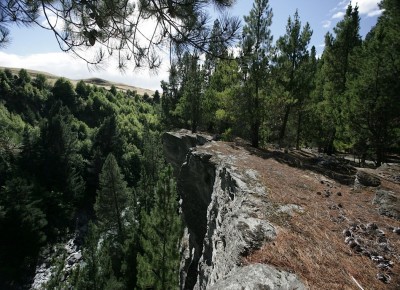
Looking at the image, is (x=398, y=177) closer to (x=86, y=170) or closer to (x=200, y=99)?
(x=200, y=99)

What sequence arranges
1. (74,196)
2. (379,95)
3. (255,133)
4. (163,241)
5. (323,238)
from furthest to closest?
(74,196) → (255,133) → (163,241) → (379,95) → (323,238)

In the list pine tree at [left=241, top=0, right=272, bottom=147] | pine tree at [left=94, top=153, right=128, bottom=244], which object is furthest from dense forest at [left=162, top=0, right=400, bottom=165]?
pine tree at [left=94, top=153, right=128, bottom=244]

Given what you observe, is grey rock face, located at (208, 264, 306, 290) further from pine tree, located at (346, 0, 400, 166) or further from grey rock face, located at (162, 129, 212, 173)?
grey rock face, located at (162, 129, 212, 173)

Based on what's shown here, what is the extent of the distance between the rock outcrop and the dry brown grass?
0.29m

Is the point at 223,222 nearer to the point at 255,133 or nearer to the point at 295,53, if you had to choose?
the point at 255,133

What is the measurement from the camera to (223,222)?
25.3ft

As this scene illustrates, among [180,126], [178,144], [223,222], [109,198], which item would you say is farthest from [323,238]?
[180,126]

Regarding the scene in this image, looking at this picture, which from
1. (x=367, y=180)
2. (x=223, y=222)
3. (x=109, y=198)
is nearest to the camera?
(x=223, y=222)

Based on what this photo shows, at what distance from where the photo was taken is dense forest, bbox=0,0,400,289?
13.1 m

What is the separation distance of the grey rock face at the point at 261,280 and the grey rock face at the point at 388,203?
12.1 feet

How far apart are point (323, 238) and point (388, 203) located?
2.58 meters

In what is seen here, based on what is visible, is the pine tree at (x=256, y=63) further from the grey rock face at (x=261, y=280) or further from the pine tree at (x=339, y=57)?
the grey rock face at (x=261, y=280)

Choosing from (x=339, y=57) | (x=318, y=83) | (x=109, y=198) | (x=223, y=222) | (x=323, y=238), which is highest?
(x=339, y=57)

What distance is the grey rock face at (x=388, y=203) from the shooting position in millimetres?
6262
